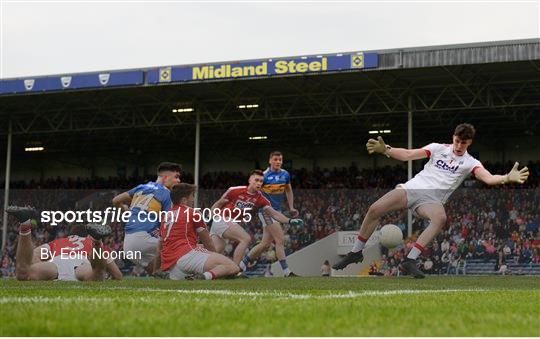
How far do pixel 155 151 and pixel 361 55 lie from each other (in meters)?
22.1

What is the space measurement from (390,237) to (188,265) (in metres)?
7.71

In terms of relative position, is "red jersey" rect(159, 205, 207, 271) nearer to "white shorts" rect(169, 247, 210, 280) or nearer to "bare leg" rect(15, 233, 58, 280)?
"white shorts" rect(169, 247, 210, 280)

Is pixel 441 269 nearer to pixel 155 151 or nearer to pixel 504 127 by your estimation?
pixel 504 127

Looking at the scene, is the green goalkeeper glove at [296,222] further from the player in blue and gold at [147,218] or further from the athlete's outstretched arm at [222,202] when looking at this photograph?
the player in blue and gold at [147,218]

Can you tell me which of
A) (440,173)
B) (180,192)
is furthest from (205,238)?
(440,173)

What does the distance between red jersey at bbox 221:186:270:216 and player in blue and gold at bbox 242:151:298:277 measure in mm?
292

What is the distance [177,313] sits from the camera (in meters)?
6.20

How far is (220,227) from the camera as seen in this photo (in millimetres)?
18938

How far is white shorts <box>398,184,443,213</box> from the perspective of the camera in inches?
562

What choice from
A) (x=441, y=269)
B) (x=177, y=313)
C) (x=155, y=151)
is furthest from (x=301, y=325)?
(x=155, y=151)

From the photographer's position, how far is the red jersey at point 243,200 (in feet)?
62.3

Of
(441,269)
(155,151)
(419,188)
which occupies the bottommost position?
(441,269)

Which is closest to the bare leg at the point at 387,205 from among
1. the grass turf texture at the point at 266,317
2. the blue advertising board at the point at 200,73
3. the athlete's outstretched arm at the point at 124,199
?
the athlete's outstretched arm at the point at 124,199

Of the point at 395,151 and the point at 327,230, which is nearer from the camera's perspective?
the point at 395,151
